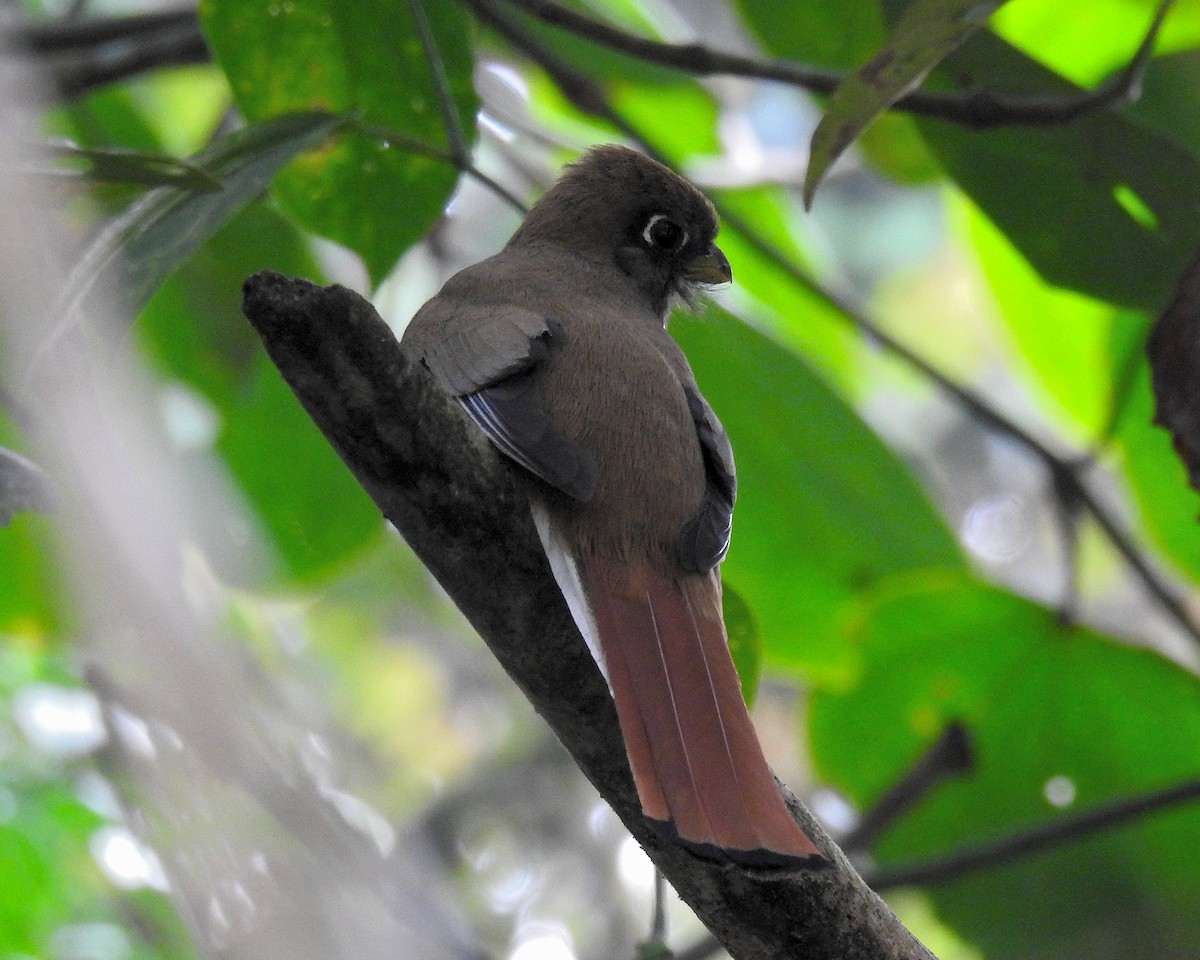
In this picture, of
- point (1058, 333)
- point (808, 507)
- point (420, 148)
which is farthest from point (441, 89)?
point (1058, 333)

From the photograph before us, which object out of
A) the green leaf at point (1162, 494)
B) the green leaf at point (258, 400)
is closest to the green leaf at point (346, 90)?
the green leaf at point (258, 400)

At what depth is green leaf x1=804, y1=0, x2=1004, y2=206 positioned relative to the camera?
2201mm

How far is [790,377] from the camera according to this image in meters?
3.27

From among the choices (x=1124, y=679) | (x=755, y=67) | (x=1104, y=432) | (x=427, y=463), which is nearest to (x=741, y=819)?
(x=427, y=463)

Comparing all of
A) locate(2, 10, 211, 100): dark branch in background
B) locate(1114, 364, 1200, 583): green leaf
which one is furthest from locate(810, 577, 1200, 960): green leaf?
locate(2, 10, 211, 100): dark branch in background

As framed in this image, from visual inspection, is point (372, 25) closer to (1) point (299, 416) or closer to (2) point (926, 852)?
(1) point (299, 416)

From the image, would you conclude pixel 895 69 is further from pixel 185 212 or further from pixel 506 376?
pixel 185 212

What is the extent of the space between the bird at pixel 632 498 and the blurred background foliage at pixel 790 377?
0.86 ft

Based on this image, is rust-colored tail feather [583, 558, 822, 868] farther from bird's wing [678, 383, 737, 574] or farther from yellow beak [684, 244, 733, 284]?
yellow beak [684, 244, 733, 284]

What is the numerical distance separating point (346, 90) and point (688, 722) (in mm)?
1504

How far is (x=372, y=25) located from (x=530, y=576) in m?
1.32

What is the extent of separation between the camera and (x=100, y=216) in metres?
2.88

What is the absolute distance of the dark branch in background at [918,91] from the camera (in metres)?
2.52

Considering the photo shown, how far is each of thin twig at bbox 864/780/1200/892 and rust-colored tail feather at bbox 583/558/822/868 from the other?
0.96 m
